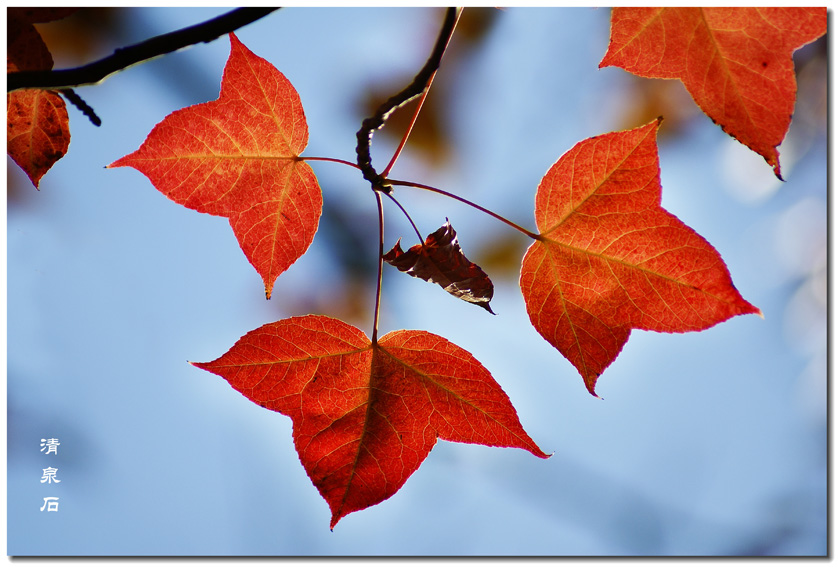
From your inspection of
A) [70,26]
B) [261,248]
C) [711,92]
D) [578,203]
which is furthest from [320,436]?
[70,26]

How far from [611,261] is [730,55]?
0.65 feet

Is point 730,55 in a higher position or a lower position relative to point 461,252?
higher

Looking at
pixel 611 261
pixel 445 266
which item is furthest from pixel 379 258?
pixel 611 261

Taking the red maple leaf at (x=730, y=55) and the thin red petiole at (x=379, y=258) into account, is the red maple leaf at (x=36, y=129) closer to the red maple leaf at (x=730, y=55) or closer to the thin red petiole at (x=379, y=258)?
the thin red petiole at (x=379, y=258)

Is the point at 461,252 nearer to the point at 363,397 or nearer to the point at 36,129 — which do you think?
the point at 363,397

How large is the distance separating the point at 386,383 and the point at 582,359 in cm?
19

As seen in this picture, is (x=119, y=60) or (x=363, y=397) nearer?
(x=119, y=60)

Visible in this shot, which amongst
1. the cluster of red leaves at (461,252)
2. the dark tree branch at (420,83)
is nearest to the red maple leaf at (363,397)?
the cluster of red leaves at (461,252)

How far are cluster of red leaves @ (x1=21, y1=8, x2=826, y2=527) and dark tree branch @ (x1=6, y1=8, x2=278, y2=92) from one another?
117mm

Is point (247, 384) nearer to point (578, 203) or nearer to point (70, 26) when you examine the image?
point (578, 203)

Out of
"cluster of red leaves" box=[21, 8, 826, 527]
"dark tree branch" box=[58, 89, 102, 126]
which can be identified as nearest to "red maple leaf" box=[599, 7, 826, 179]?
"cluster of red leaves" box=[21, 8, 826, 527]

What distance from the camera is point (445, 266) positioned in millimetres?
444

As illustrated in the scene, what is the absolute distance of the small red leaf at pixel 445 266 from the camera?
437 millimetres

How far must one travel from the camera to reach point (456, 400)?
0.52 m
